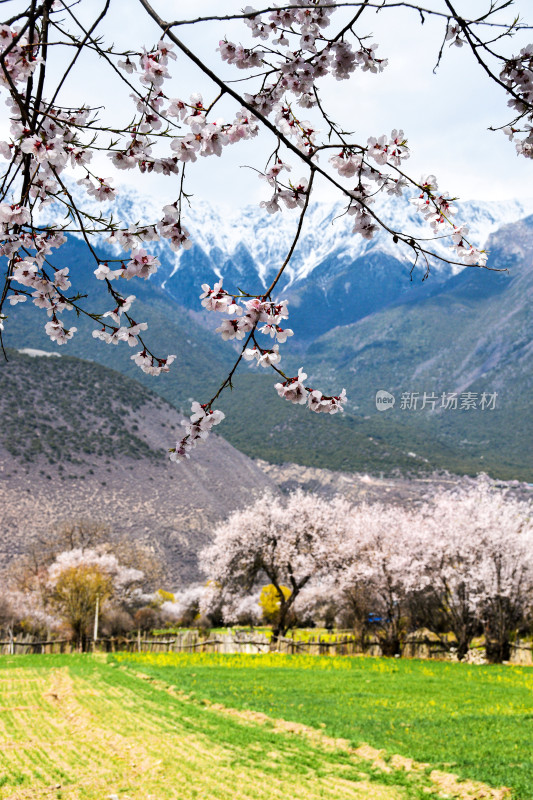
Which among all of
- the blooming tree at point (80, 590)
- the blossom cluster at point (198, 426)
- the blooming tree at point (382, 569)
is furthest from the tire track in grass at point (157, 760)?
the blooming tree at point (80, 590)

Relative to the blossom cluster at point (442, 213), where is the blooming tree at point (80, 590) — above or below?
below

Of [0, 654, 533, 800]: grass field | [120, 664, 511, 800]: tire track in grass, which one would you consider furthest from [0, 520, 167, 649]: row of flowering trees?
[120, 664, 511, 800]: tire track in grass

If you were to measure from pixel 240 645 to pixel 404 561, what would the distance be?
816cm

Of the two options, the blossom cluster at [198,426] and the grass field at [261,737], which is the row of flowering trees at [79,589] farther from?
the blossom cluster at [198,426]

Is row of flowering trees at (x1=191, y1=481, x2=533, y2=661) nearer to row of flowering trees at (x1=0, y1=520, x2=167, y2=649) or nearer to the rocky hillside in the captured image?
row of flowering trees at (x1=0, y1=520, x2=167, y2=649)

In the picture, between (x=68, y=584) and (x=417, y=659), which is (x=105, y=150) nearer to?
(x=417, y=659)

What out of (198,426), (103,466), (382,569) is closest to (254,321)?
(198,426)

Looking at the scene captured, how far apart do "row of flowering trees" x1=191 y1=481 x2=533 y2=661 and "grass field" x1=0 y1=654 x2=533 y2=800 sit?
7236 millimetres

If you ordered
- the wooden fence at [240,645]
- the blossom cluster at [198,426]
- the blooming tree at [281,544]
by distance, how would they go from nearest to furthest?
the blossom cluster at [198,426] → the wooden fence at [240,645] → the blooming tree at [281,544]

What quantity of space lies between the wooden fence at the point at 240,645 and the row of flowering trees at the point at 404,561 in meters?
0.66

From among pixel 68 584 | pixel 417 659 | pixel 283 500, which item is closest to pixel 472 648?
pixel 417 659

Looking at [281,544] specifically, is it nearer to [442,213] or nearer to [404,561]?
[404,561]

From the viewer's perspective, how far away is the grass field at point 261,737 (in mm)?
7219

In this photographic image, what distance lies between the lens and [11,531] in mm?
44750
